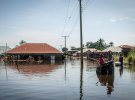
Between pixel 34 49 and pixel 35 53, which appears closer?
pixel 35 53

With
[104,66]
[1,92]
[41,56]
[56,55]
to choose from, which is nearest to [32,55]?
[41,56]

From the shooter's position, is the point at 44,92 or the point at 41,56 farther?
the point at 41,56

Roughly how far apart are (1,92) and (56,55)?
5165 centimetres

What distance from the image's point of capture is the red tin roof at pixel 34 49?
6494cm

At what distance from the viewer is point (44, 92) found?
15.0 m

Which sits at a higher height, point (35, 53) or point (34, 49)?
point (34, 49)

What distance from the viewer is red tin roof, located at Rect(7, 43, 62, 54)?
64.9 meters

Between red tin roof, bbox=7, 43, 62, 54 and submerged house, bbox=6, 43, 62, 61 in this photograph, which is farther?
red tin roof, bbox=7, 43, 62, 54

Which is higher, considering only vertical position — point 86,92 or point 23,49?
point 23,49

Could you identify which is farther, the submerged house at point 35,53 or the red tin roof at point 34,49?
the red tin roof at point 34,49

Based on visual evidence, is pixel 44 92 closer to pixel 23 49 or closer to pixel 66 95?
pixel 66 95

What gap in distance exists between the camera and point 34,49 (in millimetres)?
66875

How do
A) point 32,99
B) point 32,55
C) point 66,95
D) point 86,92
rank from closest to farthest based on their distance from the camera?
1. point 32,99
2. point 66,95
3. point 86,92
4. point 32,55

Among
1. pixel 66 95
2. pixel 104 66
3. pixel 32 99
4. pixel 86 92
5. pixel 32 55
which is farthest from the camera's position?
pixel 32 55
